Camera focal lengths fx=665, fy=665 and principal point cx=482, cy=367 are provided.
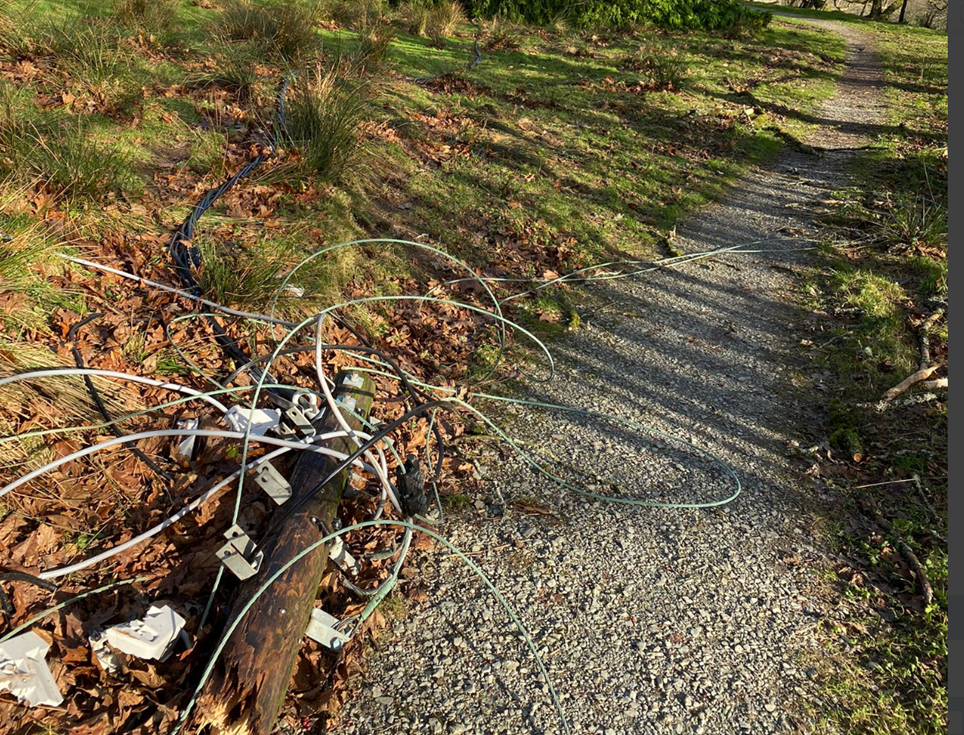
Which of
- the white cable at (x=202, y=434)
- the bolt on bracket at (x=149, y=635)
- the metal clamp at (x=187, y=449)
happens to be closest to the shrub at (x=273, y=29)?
the metal clamp at (x=187, y=449)

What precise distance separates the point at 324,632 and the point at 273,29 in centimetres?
671

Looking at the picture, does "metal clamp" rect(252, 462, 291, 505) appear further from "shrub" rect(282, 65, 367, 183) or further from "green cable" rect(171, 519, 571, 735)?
"shrub" rect(282, 65, 367, 183)

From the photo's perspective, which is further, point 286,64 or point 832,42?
point 832,42

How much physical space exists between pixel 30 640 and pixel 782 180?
7816 mm

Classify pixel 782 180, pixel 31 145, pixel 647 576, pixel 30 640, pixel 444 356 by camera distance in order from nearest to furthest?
pixel 30 640 → pixel 647 576 → pixel 31 145 → pixel 444 356 → pixel 782 180

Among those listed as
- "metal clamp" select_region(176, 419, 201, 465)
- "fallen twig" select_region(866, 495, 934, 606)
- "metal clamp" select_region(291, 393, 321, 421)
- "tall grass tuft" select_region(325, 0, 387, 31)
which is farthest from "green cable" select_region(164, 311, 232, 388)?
"tall grass tuft" select_region(325, 0, 387, 31)

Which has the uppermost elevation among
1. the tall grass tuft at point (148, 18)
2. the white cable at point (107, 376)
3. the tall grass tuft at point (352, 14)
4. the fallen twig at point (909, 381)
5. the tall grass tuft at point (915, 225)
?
the tall grass tuft at point (352, 14)

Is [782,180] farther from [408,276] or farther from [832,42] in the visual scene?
[832,42]

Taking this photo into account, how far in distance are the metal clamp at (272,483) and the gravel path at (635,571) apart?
63 cm

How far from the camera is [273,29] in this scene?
701 centimetres

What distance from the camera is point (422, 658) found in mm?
2398

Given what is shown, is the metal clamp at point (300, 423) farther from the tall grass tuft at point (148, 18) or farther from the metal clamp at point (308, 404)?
the tall grass tuft at point (148, 18)

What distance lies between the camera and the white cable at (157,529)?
2.30 m

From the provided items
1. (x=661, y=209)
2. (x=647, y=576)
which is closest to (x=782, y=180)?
(x=661, y=209)
